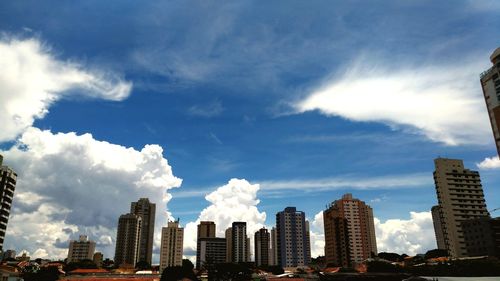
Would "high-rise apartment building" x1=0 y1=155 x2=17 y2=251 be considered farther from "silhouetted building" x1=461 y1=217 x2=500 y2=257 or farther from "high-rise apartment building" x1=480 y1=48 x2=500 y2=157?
"silhouetted building" x1=461 y1=217 x2=500 y2=257

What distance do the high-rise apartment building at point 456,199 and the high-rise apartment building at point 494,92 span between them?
57.7 meters

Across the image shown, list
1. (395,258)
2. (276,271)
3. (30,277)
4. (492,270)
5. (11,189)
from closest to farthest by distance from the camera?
(492,270)
(30,277)
(11,189)
(276,271)
(395,258)

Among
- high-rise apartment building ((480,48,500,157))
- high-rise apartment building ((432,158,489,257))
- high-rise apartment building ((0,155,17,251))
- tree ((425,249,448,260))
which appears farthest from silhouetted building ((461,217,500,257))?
high-rise apartment building ((0,155,17,251))

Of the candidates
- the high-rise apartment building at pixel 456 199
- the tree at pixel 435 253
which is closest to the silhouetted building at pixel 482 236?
the high-rise apartment building at pixel 456 199

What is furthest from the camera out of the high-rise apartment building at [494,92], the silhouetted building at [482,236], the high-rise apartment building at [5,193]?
the silhouetted building at [482,236]

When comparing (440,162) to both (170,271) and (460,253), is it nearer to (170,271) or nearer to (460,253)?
(460,253)

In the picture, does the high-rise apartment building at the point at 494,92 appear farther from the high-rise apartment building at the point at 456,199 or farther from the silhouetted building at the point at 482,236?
the high-rise apartment building at the point at 456,199

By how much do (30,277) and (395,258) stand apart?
16287 cm

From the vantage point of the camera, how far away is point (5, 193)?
121 metres

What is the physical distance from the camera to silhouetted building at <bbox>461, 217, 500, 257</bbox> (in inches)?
4953

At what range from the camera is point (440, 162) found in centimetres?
15525

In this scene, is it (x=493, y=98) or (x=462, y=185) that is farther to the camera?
(x=462, y=185)

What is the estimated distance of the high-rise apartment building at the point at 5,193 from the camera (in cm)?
11788

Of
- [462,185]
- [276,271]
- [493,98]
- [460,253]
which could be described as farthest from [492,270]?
[276,271]
